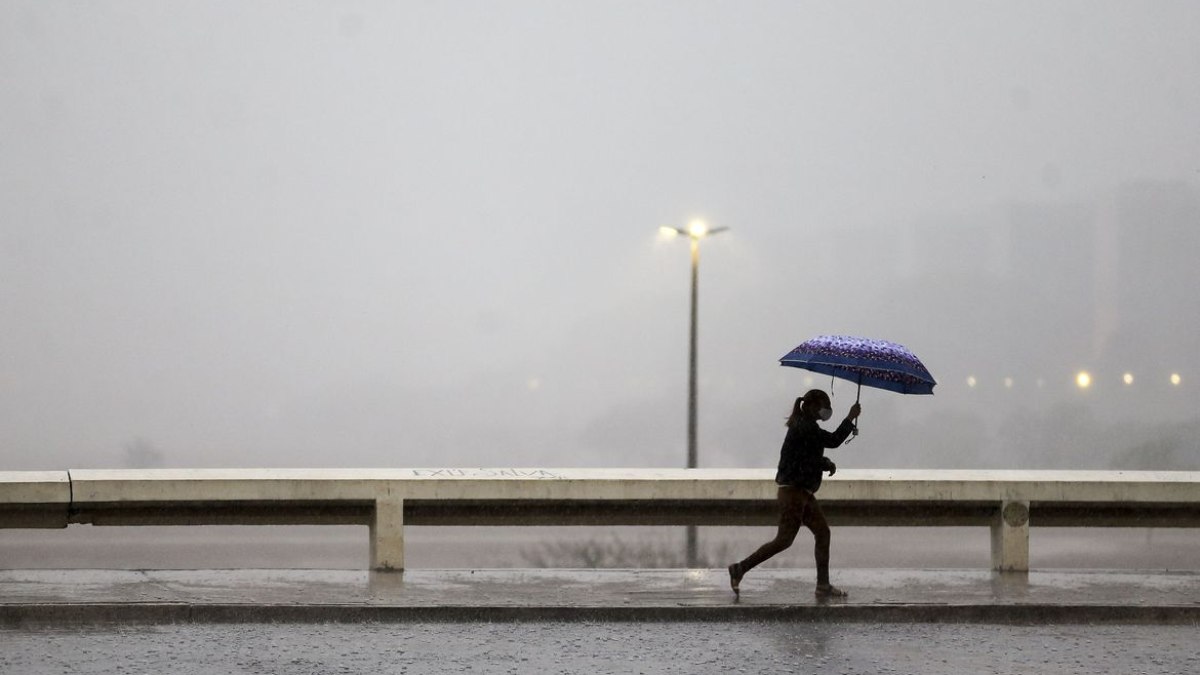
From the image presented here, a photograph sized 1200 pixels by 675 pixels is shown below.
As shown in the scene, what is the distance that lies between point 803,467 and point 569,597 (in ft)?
6.26

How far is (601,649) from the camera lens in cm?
922

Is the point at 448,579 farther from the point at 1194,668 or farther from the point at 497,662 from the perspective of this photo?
the point at 1194,668

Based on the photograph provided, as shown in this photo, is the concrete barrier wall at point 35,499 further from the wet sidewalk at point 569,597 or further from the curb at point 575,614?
the curb at point 575,614

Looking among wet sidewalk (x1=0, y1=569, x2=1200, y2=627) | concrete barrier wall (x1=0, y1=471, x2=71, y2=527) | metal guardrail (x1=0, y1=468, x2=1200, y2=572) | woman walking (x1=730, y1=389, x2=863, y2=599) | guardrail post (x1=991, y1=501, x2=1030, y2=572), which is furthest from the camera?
guardrail post (x1=991, y1=501, x2=1030, y2=572)

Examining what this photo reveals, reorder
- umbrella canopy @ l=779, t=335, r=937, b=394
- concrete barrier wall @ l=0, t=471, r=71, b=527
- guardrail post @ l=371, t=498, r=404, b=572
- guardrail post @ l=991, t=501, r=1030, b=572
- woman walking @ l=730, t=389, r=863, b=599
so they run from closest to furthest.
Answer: umbrella canopy @ l=779, t=335, r=937, b=394 → woman walking @ l=730, t=389, r=863, b=599 → concrete barrier wall @ l=0, t=471, r=71, b=527 → guardrail post @ l=371, t=498, r=404, b=572 → guardrail post @ l=991, t=501, r=1030, b=572

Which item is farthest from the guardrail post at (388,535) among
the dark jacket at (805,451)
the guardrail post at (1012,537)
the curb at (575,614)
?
the guardrail post at (1012,537)

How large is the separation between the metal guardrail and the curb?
193cm

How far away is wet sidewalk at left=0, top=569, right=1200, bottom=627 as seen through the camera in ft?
34.1

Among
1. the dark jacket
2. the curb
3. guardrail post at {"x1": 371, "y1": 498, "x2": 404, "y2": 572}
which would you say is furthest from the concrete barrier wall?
the dark jacket

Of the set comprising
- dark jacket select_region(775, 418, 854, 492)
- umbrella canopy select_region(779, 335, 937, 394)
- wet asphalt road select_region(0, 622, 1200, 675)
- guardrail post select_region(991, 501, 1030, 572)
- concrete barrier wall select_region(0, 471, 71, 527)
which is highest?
umbrella canopy select_region(779, 335, 937, 394)

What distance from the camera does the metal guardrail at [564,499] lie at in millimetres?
12219

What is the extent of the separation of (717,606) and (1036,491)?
377 centimetres

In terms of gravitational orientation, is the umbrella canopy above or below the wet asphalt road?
above

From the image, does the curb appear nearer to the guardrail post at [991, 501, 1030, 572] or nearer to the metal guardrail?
the metal guardrail
